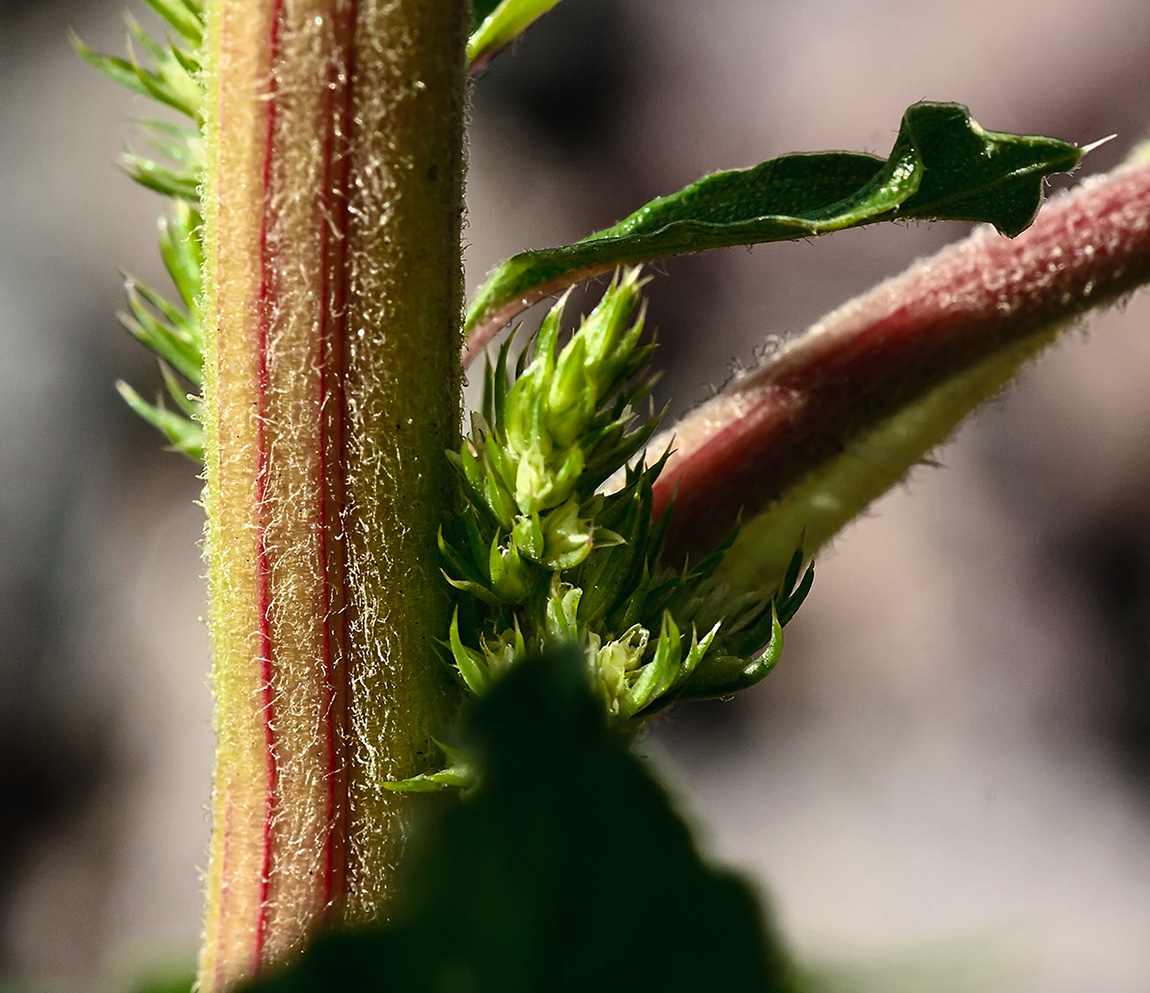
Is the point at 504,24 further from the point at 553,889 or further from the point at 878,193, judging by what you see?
the point at 553,889

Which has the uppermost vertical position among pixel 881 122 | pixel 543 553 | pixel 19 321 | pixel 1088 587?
pixel 881 122

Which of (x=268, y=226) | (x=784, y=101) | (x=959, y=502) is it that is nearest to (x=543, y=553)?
(x=268, y=226)

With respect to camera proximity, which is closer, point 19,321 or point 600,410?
point 600,410

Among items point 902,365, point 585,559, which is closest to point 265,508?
point 585,559

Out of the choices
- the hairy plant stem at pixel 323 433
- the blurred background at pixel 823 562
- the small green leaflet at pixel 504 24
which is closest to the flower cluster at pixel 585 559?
the hairy plant stem at pixel 323 433

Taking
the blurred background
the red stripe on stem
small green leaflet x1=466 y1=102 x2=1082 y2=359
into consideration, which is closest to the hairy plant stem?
the red stripe on stem

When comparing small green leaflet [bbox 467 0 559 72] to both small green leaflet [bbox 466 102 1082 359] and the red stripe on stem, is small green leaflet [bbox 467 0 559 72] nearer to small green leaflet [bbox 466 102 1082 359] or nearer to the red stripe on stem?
small green leaflet [bbox 466 102 1082 359]

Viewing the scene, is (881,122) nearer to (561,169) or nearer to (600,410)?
(561,169)
